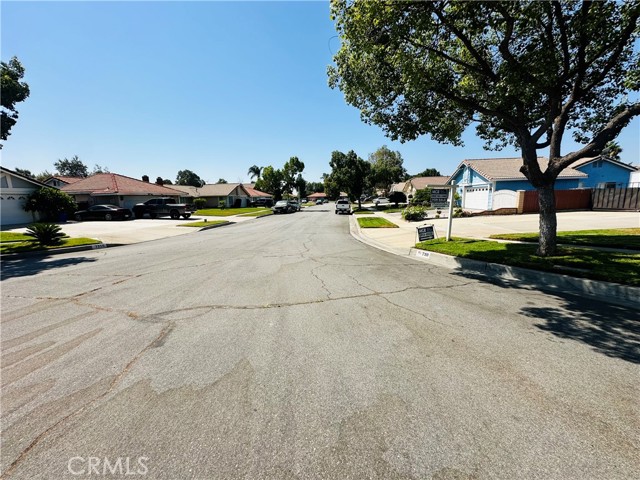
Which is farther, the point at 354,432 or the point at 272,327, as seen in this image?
the point at 272,327

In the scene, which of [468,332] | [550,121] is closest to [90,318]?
[468,332]

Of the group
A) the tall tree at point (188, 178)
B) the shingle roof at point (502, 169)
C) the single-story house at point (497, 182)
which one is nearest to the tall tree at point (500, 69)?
the single-story house at point (497, 182)

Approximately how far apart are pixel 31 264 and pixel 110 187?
79.0 ft

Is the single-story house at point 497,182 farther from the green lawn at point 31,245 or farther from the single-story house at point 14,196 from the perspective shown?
the single-story house at point 14,196

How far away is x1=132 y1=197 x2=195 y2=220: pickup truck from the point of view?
27125mm

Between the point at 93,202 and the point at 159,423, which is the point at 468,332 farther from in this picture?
the point at 93,202

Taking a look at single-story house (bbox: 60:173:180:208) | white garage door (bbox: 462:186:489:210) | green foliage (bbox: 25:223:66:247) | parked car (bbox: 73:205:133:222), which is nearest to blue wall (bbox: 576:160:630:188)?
white garage door (bbox: 462:186:489:210)

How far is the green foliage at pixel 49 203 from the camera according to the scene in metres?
22.0

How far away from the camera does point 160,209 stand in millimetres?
27297

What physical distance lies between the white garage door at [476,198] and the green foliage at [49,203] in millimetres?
37663

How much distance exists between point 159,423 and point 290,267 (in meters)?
5.90

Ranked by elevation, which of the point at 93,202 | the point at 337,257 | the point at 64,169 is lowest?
the point at 337,257

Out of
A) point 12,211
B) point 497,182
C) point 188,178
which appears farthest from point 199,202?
point 188,178

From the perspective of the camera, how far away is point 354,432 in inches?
90.2
